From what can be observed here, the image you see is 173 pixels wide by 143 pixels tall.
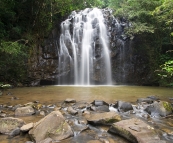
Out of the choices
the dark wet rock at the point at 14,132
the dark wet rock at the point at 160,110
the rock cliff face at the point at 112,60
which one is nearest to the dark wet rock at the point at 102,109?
the dark wet rock at the point at 160,110

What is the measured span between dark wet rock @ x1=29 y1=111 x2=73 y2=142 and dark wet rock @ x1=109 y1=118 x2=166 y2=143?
889 millimetres

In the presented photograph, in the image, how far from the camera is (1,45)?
299 inches

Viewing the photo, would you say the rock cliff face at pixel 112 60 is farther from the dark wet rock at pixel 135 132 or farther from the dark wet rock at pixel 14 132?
the dark wet rock at pixel 135 132

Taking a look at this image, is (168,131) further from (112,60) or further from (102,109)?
(112,60)

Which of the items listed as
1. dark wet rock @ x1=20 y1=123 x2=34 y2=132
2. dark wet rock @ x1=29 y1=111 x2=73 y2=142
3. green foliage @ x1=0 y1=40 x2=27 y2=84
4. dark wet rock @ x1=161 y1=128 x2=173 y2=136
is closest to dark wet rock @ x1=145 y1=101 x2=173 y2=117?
dark wet rock @ x1=161 y1=128 x2=173 y2=136

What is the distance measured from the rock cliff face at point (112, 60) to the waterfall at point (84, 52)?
81 mm

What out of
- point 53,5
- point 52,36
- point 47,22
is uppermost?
point 53,5

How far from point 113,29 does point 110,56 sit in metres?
2.54

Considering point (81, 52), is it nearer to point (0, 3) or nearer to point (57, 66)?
point (57, 66)

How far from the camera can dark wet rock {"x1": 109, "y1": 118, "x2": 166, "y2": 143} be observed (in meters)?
2.58

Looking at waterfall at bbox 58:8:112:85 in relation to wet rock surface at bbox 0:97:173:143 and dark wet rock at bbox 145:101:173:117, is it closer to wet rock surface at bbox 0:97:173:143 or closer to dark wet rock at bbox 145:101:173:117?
dark wet rock at bbox 145:101:173:117

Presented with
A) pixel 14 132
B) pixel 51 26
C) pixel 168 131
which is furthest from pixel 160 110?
pixel 51 26

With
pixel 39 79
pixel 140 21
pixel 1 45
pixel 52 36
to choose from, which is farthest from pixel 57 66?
pixel 140 21

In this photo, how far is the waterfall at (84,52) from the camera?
13164 mm
